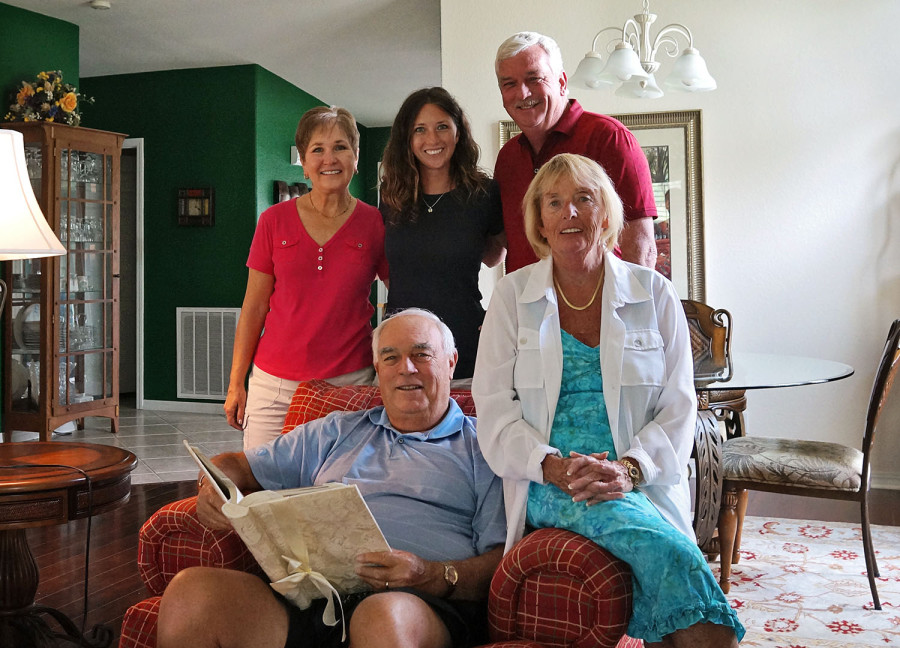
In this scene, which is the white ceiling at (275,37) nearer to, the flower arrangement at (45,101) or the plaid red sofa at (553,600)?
the flower arrangement at (45,101)

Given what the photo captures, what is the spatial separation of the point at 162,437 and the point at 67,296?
119cm

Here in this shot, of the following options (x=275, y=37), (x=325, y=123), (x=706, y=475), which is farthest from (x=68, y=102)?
(x=706, y=475)

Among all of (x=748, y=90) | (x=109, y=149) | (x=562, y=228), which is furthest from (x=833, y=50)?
(x=109, y=149)

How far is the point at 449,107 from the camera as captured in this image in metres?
2.44

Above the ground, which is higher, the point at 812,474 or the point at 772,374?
the point at 772,374

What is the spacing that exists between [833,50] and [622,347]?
11.6 ft

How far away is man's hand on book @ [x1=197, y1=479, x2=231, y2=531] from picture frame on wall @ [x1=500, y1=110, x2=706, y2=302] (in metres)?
3.47

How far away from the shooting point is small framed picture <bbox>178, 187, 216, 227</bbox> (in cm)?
721

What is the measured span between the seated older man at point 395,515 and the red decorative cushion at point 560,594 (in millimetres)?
112

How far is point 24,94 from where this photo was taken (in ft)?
18.7

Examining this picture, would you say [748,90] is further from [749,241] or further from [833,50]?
[749,241]

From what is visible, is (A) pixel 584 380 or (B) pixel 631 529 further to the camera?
(A) pixel 584 380

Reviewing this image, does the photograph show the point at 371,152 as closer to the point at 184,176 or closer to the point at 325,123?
the point at 184,176

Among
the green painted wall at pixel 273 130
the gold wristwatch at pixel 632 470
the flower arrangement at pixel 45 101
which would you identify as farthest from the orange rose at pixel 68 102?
the gold wristwatch at pixel 632 470
